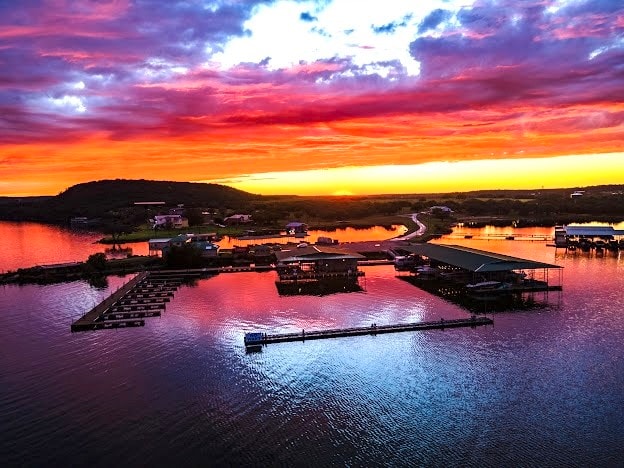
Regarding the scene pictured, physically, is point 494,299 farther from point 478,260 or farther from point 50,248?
point 50,248

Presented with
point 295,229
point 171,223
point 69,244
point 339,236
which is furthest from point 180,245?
point 171,223

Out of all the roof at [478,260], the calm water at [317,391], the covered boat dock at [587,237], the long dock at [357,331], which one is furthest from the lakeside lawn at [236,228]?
the long dock at [357,331]

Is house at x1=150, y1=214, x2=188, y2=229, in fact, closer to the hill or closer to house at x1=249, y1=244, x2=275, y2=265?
the hill

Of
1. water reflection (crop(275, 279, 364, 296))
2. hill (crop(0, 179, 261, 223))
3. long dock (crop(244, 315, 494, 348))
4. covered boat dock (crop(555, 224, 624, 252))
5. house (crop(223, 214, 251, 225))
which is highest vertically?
hill (crop(0, 179, 261, 223))

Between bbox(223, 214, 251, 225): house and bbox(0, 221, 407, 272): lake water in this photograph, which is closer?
bbox(0, 221, 407, 272): lake water

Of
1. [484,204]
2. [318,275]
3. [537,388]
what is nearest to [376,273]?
[318,275]

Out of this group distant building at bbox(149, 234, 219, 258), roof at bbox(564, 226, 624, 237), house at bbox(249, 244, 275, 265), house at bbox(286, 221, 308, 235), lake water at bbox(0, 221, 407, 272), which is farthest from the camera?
house at bbox(286, 221, 308, 235)

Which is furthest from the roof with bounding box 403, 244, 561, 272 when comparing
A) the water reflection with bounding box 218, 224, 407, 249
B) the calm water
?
the water reflection with bounding box 218, 224, 407, 249
